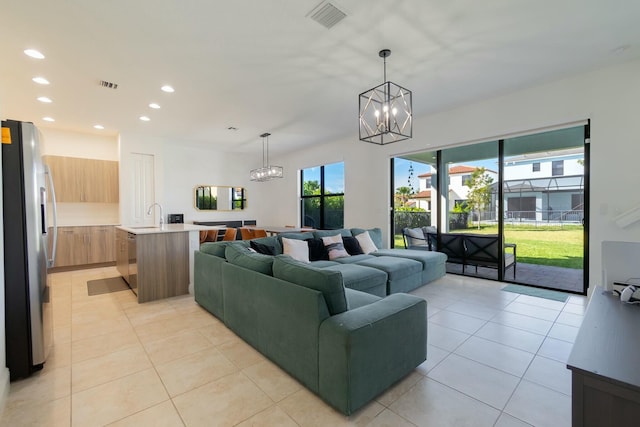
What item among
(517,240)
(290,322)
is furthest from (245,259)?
(517,240)

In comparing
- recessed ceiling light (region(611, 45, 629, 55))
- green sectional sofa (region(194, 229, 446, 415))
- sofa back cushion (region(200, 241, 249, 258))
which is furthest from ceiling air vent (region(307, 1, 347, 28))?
recessed ceiling light (region(611, 45, 629, 55))

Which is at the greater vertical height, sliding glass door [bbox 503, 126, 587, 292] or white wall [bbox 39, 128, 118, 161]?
white wall [bbox 39, 128, 118, 161]

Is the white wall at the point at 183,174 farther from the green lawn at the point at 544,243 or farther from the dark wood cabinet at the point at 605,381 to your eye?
the dark wood cabinet at the point at 605,381

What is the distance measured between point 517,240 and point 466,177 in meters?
1.31

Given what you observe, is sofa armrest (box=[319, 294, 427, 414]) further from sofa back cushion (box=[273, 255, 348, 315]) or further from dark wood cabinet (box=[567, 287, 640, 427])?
dark wood cabinet (box=[567, 287, 640, 427])

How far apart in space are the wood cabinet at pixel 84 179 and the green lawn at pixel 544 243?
7.38 meters

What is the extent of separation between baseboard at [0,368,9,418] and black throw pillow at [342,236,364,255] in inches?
149

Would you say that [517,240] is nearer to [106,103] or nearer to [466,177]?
[466,177]

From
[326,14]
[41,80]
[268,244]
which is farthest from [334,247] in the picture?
[41,80]

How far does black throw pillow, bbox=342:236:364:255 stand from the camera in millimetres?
4680

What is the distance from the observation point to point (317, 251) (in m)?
4.29

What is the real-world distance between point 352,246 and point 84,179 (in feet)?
18.7

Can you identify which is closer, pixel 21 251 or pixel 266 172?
pixel 21 251

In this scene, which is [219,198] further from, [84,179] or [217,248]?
[217,248]
